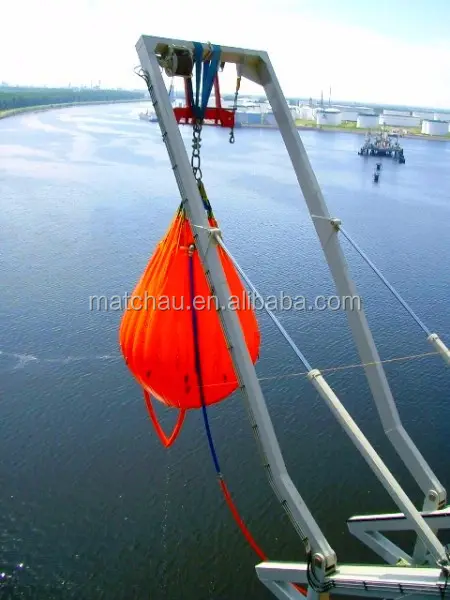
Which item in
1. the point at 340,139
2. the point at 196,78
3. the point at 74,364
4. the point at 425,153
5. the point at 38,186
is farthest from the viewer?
the point at 340,139

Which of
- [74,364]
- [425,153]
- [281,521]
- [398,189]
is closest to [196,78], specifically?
[281,521]

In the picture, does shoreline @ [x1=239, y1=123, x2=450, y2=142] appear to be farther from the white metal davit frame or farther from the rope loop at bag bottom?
the white metal davit frame

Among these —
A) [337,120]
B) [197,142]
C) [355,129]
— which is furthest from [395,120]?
[197,142]

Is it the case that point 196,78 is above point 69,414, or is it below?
above

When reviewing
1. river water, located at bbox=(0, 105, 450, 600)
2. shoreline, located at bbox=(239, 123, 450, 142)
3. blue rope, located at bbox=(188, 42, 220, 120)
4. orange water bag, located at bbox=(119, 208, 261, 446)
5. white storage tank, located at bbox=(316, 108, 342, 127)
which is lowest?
river water, located at bbox=(0, 105, 450, 600)

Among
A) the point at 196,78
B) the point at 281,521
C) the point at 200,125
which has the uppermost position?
the point at 196,78

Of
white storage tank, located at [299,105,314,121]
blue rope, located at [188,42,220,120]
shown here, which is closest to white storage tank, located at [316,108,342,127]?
white storage tank, located at [299,105,314,121]

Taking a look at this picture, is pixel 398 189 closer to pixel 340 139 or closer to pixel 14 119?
pixel 340 139

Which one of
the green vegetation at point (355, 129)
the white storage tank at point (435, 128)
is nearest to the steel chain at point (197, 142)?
the green vegetation at point (355, 129)
